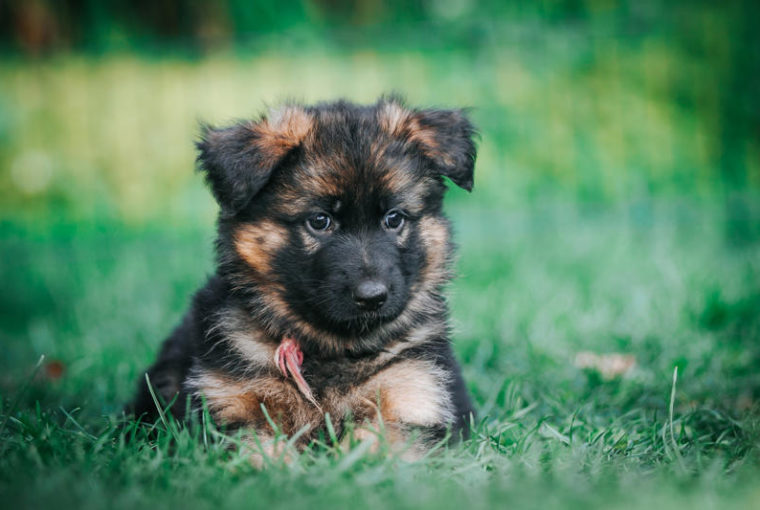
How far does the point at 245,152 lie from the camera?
2910 millimetres

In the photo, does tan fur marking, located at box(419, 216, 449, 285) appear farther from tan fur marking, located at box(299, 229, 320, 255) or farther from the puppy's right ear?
the puppy's right ear

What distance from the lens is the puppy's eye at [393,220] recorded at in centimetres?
299

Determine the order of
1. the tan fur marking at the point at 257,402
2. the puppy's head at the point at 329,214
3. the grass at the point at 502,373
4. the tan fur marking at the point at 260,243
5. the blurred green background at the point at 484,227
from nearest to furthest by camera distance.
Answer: the grass at the point at 502,373
the blurred green background at the point at 484,227
the tan fur marking at the point at 257,402
the puppy's head at the point at 329,214
the tan fur marking at the point at 260,243

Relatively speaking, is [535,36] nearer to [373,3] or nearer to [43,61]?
[373,3]

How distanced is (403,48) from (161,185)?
3377mm

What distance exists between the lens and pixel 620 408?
11.1 feet

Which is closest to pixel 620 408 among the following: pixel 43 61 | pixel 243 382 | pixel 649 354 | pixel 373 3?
pixel 649 354

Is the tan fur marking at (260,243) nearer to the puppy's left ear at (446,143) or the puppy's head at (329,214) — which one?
the puppy's head at (329,214)

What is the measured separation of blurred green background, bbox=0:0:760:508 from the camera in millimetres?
2414

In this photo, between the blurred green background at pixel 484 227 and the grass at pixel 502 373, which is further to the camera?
the blurred green background at pixel 484 227

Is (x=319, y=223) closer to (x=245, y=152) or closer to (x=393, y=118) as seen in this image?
(x=245, y=152)

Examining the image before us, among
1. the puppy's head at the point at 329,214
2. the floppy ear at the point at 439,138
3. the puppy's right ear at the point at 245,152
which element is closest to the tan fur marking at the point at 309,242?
the puppy's head at the point at 329,214

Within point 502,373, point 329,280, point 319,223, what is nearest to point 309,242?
point 319,223

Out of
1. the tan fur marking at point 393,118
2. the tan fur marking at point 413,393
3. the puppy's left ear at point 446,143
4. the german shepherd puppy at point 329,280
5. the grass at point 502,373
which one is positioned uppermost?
the tan fur marking at point 393,118
